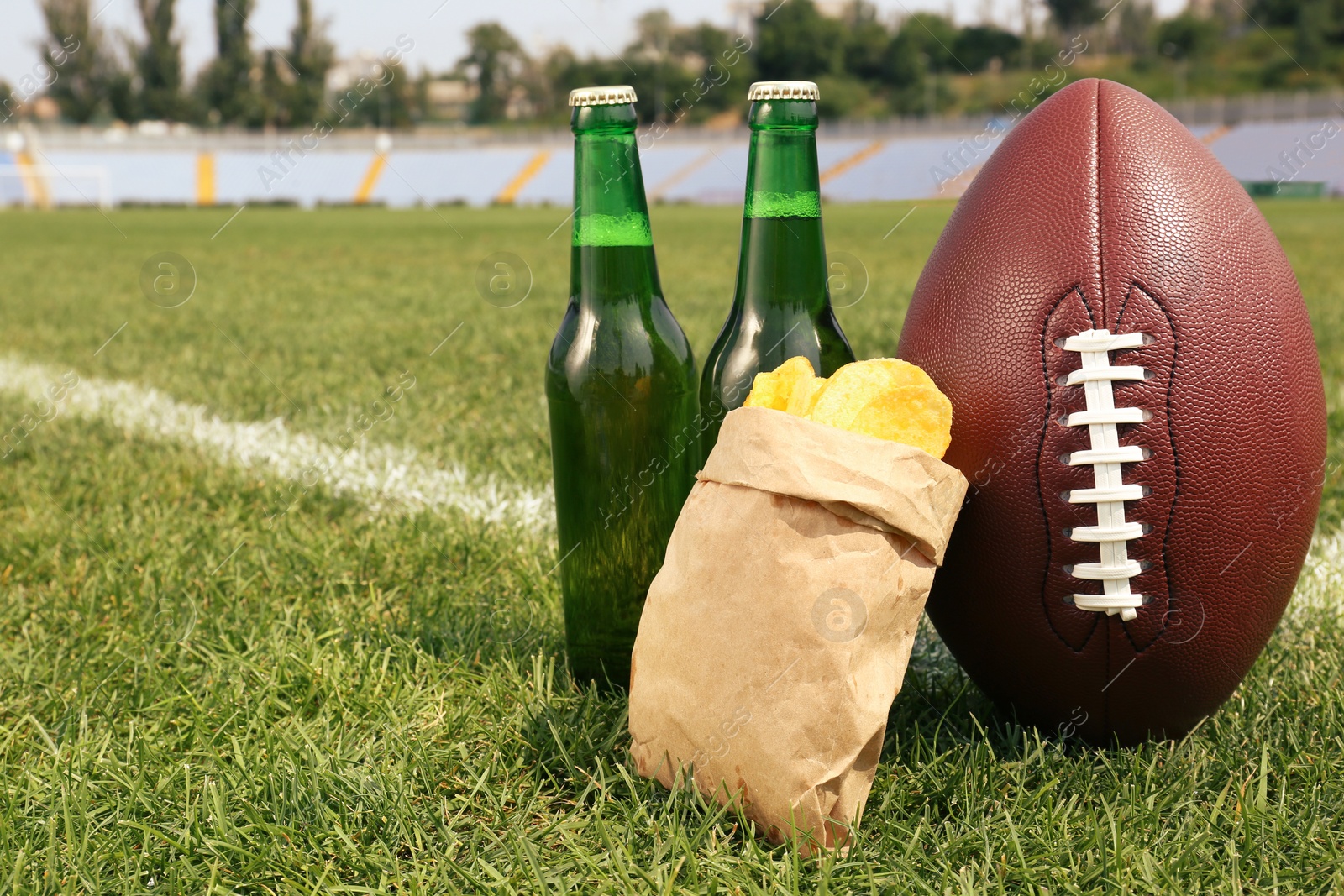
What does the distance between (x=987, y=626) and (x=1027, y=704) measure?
17cm

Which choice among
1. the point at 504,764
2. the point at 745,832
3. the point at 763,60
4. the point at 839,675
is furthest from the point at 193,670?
the point at 763,60

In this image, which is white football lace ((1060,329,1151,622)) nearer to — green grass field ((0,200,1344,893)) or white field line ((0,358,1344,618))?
green grass field ((0,200,1344,893))

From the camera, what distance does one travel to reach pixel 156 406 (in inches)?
183

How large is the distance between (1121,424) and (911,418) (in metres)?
0.32

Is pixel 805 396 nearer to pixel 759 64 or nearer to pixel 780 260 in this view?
pixel 780 260

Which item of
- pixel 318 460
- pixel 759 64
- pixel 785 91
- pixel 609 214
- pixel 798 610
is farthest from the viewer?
pixel 759 64

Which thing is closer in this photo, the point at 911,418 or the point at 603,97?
the point at 911,418

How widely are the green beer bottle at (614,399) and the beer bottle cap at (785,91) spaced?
0.21 m

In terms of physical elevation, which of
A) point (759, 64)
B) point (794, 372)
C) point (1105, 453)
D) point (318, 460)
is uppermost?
point (759, 64)

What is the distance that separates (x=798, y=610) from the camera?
1.50 meters

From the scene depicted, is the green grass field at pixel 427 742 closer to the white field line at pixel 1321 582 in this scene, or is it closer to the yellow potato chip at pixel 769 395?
the white field line at pixel 1321 582

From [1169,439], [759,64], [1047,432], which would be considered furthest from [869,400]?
[759,64]

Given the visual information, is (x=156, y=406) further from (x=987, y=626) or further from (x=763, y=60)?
(x=763, y=60)

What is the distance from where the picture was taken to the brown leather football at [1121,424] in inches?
64.5
